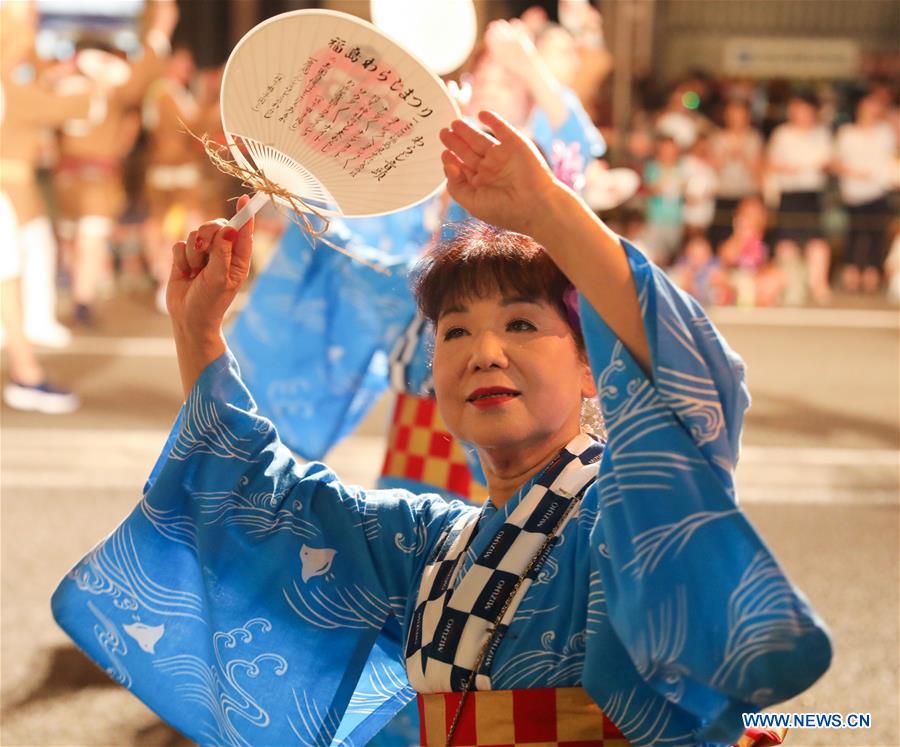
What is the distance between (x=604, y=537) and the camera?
1.08 metres

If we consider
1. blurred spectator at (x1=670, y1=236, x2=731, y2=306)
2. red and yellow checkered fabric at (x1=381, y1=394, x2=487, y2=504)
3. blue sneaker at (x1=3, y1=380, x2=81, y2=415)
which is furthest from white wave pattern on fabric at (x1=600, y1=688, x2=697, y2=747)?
blurred spectator at (x1=670, y1=236, x2=731, y2=306)

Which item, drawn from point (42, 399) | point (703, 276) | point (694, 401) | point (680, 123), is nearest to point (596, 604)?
point (694, 401)

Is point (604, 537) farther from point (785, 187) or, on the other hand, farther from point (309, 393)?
point (785, 187)

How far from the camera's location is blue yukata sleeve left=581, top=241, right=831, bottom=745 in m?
0.98

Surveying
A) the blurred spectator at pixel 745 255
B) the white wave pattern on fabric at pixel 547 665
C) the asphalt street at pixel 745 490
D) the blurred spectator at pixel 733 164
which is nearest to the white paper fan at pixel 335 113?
the white wave pattern on fabric at pixel 547 665

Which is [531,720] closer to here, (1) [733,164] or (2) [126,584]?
(2) [126,584]

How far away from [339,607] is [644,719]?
0.41 metres

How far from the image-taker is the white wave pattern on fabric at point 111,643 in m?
1.42

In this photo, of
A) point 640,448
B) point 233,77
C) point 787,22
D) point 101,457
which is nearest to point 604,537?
point 640,448

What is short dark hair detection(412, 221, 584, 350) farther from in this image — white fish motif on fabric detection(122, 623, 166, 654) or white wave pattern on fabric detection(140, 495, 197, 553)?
white fish motif on fabric detection(122, 623, 166, 654)

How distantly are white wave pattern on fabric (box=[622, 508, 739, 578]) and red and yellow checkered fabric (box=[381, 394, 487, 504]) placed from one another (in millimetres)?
1249

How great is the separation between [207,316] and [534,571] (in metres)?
0.43

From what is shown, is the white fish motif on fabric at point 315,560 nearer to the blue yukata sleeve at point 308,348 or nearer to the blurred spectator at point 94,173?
the blue yukata sleeve at point 308,348

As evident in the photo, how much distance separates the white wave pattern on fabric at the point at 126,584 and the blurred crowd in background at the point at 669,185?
16.2 feet
